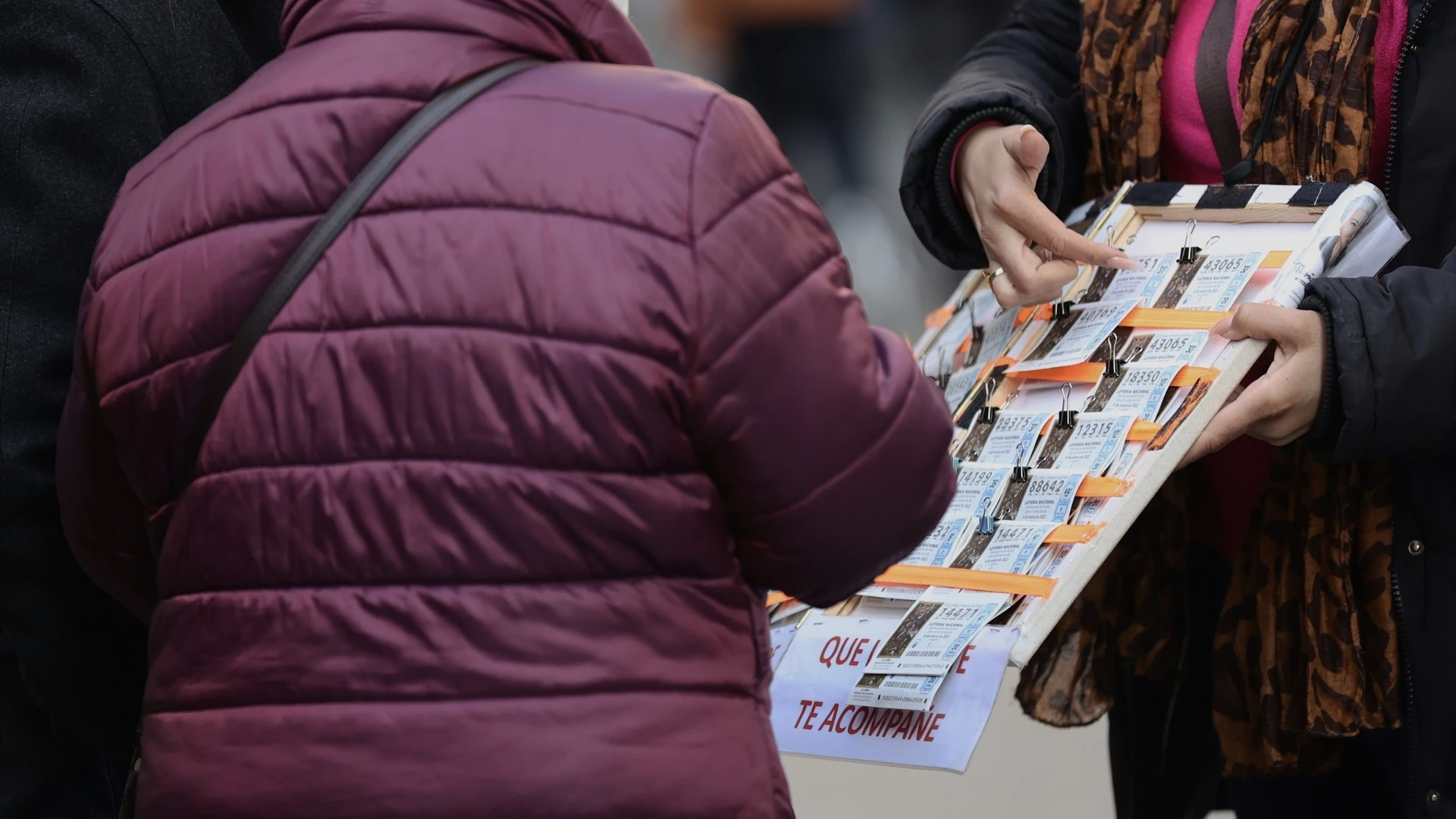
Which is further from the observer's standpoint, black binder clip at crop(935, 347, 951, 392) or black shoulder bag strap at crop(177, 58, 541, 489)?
black binder clip at crop(935, 347, 951, 392)

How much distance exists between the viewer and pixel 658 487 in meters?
0.95

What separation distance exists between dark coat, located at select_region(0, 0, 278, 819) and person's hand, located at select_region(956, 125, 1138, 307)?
0.85 meters

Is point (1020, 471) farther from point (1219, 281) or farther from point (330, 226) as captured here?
point (330, 226)

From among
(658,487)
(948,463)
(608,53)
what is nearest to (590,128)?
(608,53)

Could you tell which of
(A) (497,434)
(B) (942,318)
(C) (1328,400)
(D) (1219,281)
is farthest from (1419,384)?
(A) (497,434)

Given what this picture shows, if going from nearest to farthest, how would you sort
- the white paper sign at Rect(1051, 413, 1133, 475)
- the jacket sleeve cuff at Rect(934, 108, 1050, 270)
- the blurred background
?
the white paper sign at Rect(1051, 413, 1133, 475), the jacket sleeve cuff at Rect(934, 108, 1050, 270), the blurred background

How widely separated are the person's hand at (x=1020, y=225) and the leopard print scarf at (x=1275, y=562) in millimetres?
164

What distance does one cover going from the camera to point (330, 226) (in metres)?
0.93

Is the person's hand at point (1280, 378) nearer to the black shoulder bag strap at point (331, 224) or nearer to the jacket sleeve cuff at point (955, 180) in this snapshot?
the jacket sleeve cuff at point (955, 180)

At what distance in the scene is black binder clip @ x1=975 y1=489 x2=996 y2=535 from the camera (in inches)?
53.8

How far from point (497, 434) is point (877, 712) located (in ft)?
1.77

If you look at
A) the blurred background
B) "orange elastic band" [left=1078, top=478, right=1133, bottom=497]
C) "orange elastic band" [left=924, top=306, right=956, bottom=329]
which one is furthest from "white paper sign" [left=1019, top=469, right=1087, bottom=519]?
the blurred background

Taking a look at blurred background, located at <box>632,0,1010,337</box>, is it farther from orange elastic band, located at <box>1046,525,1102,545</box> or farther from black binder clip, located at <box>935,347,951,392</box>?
orange elastic band, located at <box>1046,525,1102,545</box>

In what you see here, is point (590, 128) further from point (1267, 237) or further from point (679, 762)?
point (1267, 237)
